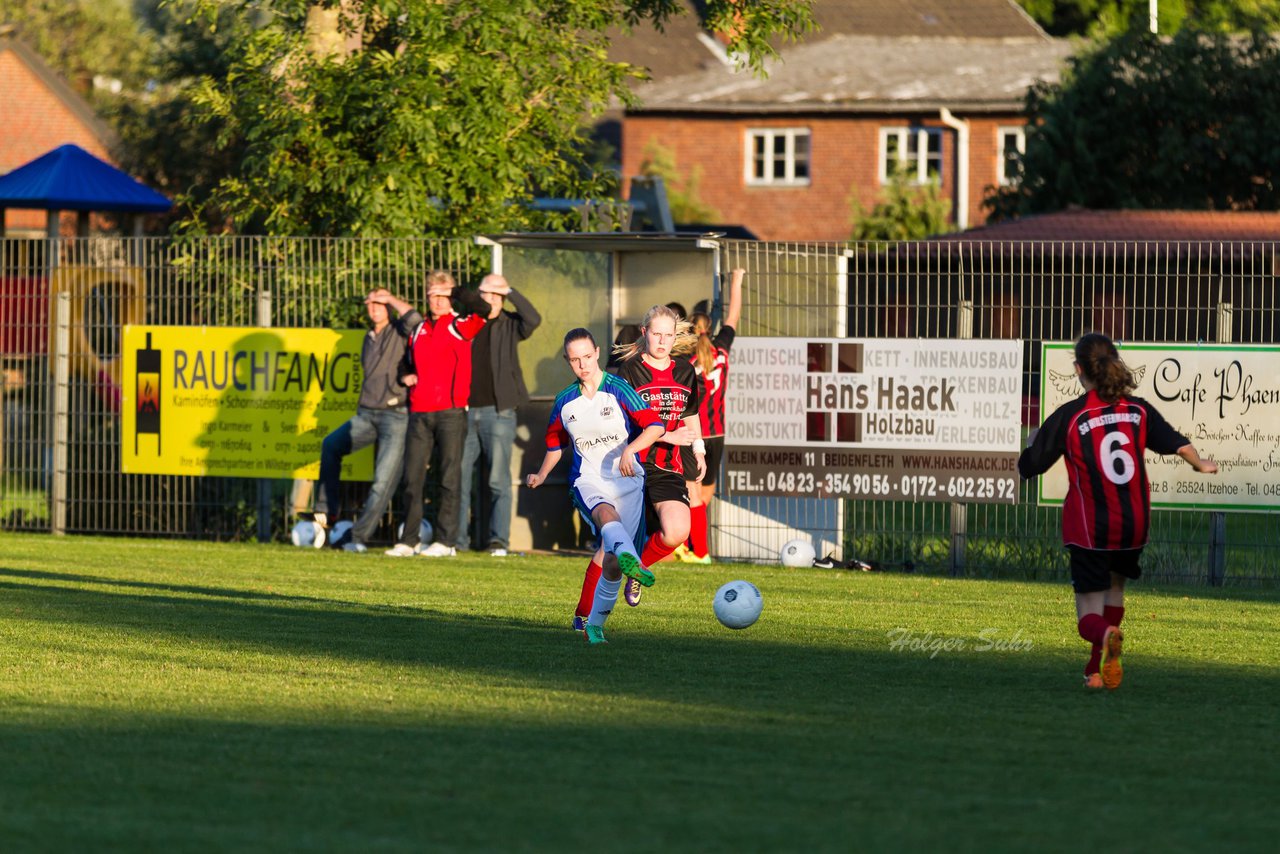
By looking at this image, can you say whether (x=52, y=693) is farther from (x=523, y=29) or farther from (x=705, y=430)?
(x=523, y=29)

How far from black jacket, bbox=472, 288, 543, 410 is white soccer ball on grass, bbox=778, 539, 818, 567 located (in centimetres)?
254

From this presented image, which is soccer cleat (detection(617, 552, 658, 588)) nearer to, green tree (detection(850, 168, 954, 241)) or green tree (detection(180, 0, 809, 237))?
green tree (detection(180, 0, 809, 237))

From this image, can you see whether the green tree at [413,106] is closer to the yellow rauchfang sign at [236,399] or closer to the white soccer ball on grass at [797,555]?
the yellow rauchfang sign at [236,399]

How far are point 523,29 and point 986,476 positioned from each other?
664 cm

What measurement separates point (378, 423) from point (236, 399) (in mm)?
1617

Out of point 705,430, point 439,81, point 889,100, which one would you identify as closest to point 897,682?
point 705,430

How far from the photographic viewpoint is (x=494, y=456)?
15516 mm

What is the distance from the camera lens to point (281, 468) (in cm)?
1628

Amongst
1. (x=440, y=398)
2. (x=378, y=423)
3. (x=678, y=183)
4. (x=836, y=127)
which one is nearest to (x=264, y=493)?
(x=378, y=423)

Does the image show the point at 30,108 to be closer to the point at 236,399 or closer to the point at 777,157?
the point at 777,157

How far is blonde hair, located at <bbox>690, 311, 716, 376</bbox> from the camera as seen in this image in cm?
1415

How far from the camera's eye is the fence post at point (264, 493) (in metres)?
16.4

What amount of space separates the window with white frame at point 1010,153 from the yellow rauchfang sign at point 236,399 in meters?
22.5

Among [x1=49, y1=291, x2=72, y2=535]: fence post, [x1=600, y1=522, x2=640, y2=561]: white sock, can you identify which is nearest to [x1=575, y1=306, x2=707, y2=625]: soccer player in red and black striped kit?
[x1=600, y1=522, x2=640, y2=561]: white sock
